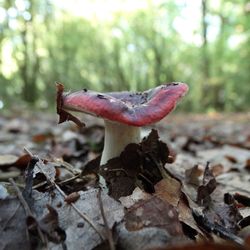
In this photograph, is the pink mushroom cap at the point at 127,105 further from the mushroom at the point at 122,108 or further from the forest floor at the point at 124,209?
the forest floor at the point at 124,209

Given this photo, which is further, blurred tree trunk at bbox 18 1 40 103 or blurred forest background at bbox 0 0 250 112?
blurred forest background at bbox 0 0 250 112

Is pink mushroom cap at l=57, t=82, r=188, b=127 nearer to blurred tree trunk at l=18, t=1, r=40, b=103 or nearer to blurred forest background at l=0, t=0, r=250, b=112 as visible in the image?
blurred tree trunk at l=18, t=1, r=40, b=103

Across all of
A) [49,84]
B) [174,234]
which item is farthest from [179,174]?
[49,84]

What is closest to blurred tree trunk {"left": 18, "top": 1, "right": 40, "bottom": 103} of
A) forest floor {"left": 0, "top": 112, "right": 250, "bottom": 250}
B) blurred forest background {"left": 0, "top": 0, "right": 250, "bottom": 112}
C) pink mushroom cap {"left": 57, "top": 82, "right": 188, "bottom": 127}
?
blurred forest background {"left": 0, "top": 0, "right": 250, "bottom": 112}

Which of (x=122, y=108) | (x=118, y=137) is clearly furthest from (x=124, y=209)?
(x=118, y=137)

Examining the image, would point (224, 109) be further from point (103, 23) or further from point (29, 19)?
point (29, 19)

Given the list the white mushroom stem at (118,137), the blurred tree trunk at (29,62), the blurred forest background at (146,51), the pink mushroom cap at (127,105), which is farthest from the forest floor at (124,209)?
the blurred forest background at (146,51)

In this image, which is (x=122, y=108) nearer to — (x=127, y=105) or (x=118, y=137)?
(x=127, y=105)
